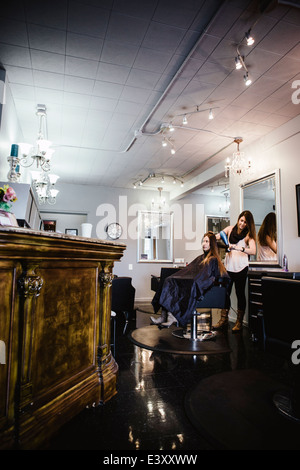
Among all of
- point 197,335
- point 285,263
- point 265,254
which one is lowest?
point 197,335

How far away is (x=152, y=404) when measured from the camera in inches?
67.4

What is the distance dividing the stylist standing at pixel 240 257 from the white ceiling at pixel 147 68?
4.53 ft

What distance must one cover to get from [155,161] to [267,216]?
2339 mm

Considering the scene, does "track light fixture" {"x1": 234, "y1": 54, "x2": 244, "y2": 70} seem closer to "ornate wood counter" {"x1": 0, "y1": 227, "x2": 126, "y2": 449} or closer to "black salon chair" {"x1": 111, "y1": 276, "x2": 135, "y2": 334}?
"ornate wood counter" {"x1": 0, "y1": 227, "x2": 126, "y2": 449}

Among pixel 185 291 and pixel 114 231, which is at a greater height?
pixel 114 231

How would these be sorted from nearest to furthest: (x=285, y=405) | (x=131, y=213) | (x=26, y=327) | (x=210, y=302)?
1. (x=26, y=327)
2. (x=285, y=405)
3. (x=210, y=302)
4. (x=131, y=213)

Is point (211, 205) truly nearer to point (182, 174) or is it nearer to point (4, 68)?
point (182, 174)

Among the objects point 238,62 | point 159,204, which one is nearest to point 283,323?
point 238,62

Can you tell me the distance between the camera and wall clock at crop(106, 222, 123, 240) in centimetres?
674

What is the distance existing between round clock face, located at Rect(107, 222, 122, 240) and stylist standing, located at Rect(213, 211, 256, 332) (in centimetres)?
331

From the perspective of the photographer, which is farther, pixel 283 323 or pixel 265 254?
pixel 265 254

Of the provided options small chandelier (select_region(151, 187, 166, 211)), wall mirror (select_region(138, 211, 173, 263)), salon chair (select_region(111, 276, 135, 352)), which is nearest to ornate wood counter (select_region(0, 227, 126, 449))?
salon chair (select_region(111, 276, 135, 352))

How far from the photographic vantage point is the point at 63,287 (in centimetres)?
147

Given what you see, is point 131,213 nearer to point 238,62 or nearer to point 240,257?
point 240,257
